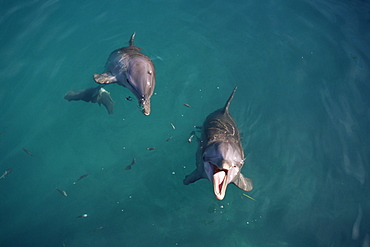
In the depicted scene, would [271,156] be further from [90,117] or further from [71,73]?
[71,73]

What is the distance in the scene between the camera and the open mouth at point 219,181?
4.31 m

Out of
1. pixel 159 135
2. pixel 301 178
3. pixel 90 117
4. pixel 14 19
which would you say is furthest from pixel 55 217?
pixel 14 19

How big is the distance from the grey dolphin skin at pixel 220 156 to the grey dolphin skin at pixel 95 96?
9.71 feet

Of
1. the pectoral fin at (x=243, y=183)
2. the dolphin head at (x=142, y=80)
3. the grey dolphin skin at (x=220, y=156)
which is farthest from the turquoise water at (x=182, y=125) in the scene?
the dolphin head at (x=142, y=80)

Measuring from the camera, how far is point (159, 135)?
23.6 feet

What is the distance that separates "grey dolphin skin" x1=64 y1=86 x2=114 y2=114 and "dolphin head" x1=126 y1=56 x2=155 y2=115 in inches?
66.4

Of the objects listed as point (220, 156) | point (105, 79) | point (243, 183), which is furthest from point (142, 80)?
point (243, 183)

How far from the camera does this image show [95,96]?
737cm

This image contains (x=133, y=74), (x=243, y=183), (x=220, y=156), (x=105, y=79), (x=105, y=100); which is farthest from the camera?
(x=105, y=100)

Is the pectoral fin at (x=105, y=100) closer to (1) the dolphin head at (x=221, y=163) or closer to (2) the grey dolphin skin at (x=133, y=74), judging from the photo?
(2) the grey dolphin skin at (x=133, y=74)

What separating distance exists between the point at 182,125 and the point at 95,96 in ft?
8.59

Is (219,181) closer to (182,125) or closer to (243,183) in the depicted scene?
(243,183)

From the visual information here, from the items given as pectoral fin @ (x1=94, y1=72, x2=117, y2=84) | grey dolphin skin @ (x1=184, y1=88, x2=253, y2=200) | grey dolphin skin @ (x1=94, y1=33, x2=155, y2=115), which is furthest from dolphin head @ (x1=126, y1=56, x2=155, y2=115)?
grey dolphin skin @ (x1=184, y1=88, x2=253, y2=200)

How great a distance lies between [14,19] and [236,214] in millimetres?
9847
